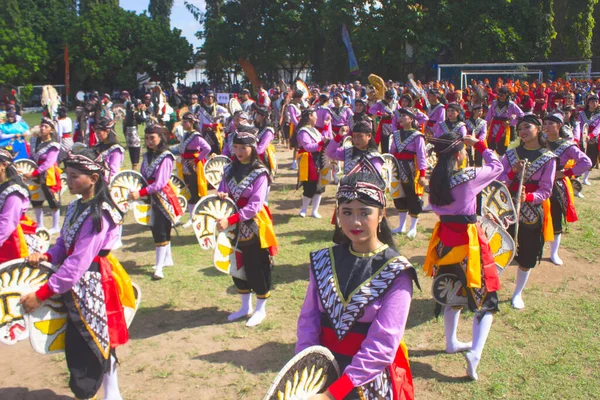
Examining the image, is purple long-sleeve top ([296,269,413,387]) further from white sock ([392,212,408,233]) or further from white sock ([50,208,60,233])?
white sock ([50,208,60,233])

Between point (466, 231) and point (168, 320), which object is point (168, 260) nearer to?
point (168, 320)

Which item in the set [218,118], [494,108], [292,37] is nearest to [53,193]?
[218,118]

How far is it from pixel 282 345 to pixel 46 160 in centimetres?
575

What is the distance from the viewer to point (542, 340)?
211 inches

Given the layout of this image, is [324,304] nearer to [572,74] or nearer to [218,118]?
[218,118]

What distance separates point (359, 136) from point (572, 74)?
2588 centimetres

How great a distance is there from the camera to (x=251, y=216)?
5.36 metres

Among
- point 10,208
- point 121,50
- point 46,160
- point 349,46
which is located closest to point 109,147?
point 46,160

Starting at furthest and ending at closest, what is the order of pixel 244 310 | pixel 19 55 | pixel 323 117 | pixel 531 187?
pixel 19 55 < pixel 323 117 < pixel 244 310 < pixel 531 187

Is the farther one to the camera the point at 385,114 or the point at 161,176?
the point at 385,114

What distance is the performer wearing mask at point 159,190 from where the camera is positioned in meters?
6.97

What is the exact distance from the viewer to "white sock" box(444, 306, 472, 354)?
493 cm

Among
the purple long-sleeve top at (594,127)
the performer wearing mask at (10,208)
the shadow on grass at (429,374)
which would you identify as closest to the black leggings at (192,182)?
the performer wearing mask at (10,208)

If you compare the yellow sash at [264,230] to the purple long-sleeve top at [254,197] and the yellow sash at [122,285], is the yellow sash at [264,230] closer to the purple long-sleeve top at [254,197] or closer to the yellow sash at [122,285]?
the purple long-sleeve top at [254,197]
